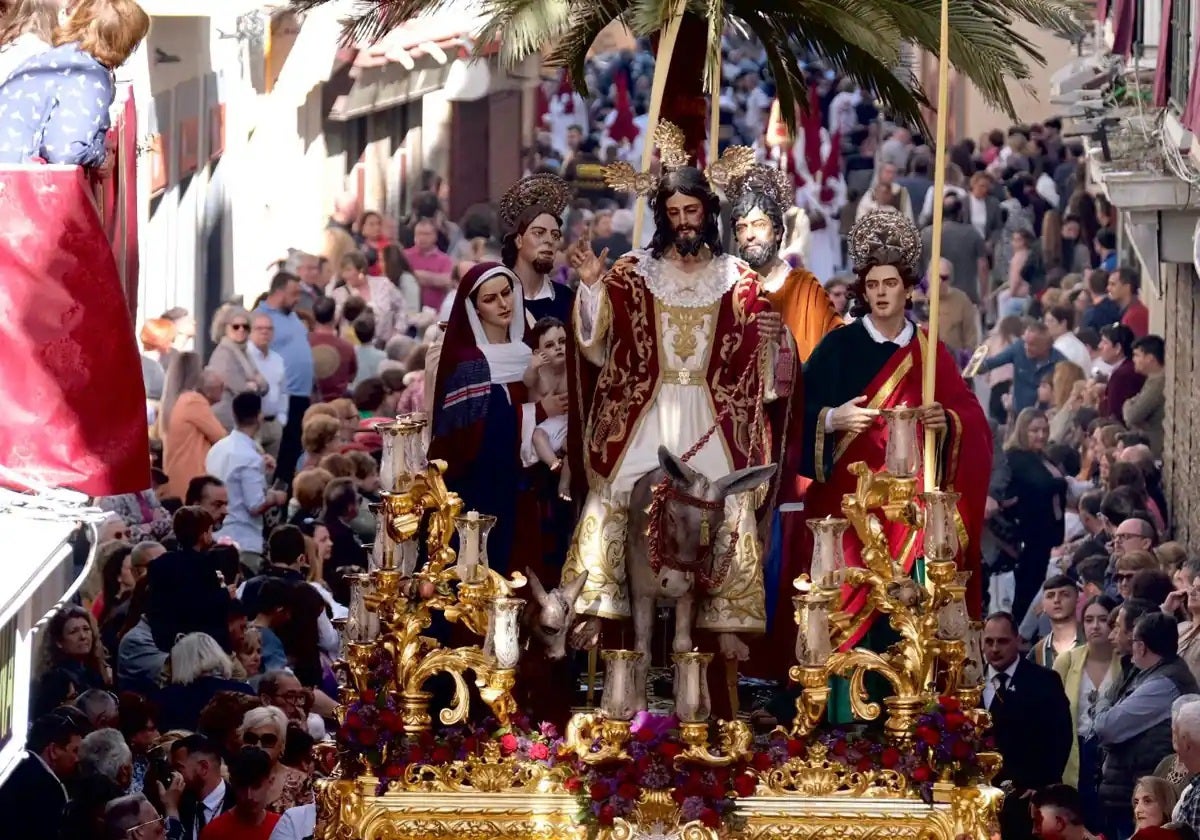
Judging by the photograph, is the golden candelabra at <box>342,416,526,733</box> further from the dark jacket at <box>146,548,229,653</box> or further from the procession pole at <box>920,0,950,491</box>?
the dark jacket at <box>146,548,229,653</box>

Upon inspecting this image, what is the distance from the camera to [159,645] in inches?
681

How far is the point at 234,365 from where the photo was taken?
74.8 feet

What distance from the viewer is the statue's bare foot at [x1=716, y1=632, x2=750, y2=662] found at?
47.6ft

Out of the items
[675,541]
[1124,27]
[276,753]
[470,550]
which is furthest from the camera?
[1124,27]

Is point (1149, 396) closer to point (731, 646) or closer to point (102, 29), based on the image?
point (731, 646)

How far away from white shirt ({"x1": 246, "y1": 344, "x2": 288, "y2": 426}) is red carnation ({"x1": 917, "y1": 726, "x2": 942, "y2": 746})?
30.1ft

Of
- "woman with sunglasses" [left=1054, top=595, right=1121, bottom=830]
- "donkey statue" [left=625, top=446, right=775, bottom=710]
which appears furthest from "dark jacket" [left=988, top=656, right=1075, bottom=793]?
"donkey statue" [left=625, top=446, right=775, bottom=710]

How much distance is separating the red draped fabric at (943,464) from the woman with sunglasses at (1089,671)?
1662 millimetres

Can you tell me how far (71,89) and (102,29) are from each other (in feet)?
0.95

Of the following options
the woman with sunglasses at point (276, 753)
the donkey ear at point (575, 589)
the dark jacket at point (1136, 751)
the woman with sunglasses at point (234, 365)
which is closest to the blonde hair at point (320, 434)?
the woman with sunglasses at point (234, 365)

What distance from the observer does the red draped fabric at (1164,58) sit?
24297mm

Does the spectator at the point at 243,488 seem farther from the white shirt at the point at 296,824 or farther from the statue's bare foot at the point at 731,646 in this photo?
the statue's bare foot at the point at 731,646

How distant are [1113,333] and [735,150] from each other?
9.64 meters

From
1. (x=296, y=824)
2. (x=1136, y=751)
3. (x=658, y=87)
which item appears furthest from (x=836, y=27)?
(x=296, y=824)
